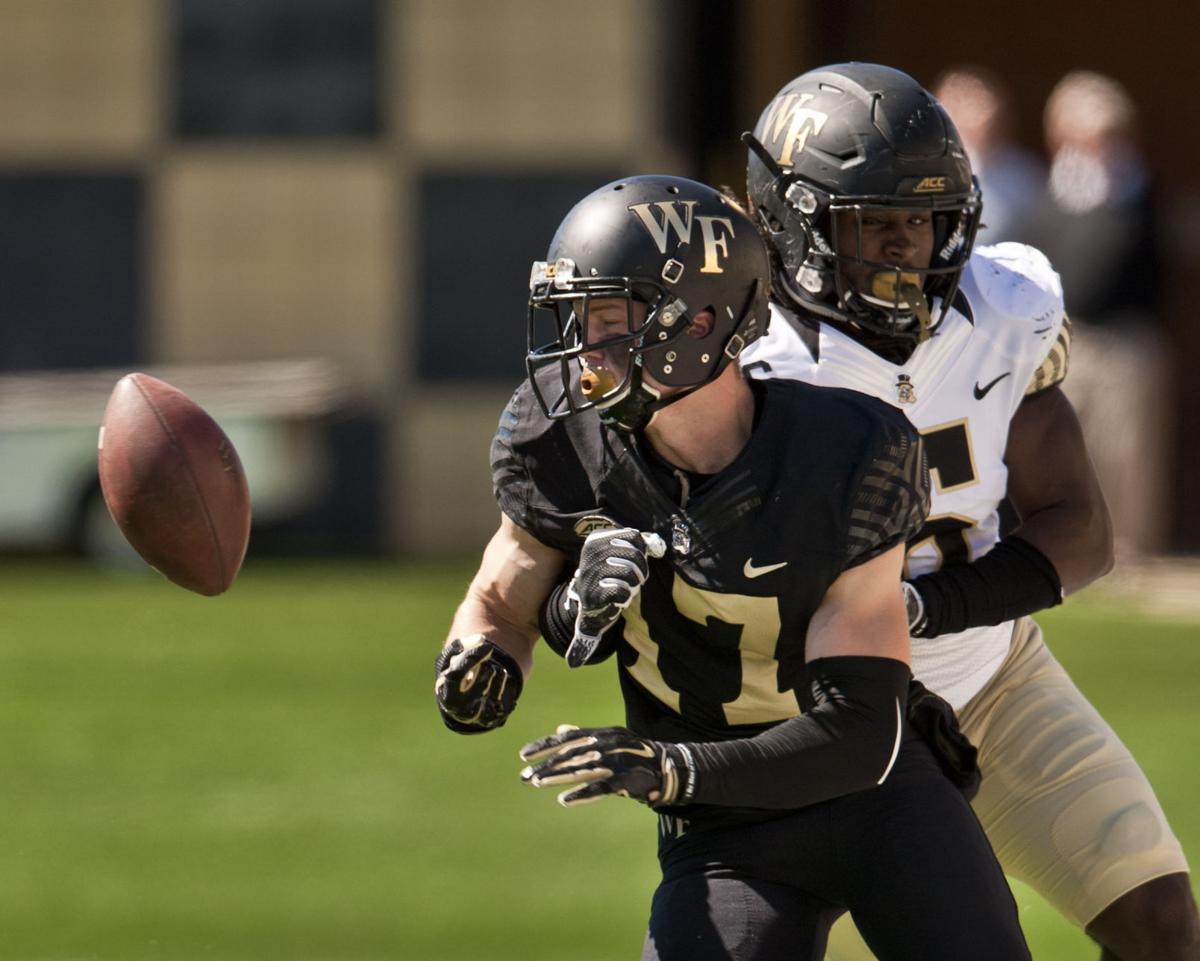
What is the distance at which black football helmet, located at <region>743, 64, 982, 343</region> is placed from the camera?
12.3 feet

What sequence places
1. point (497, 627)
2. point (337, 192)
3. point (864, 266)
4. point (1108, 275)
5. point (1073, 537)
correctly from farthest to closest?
point (337, 192), point (1108, 275), point (1073, 537), point (864, 266), point (497, 627)

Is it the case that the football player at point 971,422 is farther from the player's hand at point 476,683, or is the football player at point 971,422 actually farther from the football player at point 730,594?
the player's hand at point 476,683

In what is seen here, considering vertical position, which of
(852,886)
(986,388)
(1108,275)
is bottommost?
(1108,275)

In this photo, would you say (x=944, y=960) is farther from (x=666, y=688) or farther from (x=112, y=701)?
(x=112, y=701)

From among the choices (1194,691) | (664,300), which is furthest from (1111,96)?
(664,300)

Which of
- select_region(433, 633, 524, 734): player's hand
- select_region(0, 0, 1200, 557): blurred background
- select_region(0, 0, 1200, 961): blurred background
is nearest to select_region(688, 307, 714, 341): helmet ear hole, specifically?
select_region(433, 633, 524, 734): player's hand

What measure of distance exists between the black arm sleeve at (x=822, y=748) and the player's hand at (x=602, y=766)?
0.07m

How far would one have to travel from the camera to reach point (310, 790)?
23.0 feet

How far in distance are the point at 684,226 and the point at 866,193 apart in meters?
0.52

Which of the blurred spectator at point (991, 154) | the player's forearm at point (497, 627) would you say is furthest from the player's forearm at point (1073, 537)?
the blurred spectator at point (991, 154)

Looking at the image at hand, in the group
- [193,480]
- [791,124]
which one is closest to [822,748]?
[791,124]

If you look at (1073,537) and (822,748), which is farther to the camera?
(1073,537)

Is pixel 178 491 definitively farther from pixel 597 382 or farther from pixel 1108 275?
pixel 1108 275

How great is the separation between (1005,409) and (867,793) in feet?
2.63
